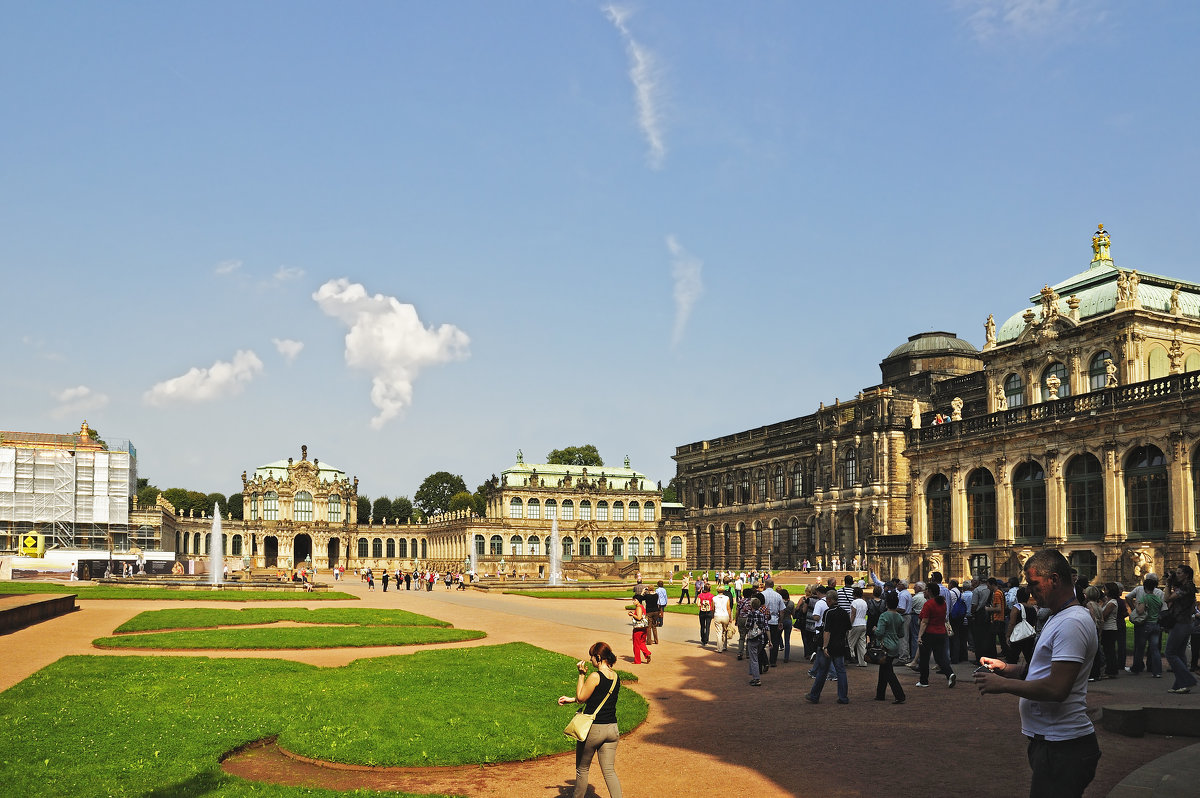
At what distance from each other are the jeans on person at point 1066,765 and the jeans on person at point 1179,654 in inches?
470

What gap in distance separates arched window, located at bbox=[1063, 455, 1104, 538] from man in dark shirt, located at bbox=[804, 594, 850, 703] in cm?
3072

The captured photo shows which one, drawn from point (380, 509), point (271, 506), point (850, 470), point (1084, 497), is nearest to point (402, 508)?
point (380, 509)

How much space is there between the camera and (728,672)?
21578mm

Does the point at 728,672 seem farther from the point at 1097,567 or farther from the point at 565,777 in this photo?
the point at 1097,567

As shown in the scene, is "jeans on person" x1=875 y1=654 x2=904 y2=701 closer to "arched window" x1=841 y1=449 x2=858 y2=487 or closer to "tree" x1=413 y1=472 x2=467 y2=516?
"arched window" x1=841 y1=449 x2=858 y2=487

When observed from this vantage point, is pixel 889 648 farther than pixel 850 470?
No

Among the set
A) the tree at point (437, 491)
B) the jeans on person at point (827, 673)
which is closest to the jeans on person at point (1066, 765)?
the jeans on person at point (827, 673)

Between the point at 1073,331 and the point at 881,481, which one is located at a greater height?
the point at 1073,331

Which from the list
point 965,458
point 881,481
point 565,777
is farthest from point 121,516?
point 565,777

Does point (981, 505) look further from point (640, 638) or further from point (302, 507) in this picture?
point (302, 507)

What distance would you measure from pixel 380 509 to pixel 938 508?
126m

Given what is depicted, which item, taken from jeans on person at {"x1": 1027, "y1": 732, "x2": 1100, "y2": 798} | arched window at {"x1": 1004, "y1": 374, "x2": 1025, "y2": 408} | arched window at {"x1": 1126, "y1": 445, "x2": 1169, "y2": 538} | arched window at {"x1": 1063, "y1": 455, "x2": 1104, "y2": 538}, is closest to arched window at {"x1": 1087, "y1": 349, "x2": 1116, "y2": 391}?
arched window at {"x1": 1004, "y1": 374, "x2": 1025, "y2": 408}

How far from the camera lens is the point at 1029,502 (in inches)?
1809

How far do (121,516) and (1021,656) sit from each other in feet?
324
